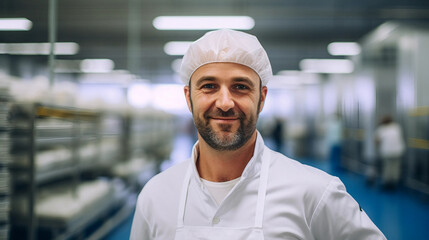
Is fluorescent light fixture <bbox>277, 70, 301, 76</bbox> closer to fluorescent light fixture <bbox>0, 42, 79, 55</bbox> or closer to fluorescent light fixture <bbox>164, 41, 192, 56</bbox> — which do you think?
fluorescent light fixture <bbox>164, 41, 192, 56</bbox>

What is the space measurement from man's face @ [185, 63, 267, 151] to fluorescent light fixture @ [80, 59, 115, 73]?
11331 mm

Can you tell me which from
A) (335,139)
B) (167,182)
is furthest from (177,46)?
(167,182)

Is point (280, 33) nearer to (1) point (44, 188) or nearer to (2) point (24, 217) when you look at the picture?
(1) point (44, 188)

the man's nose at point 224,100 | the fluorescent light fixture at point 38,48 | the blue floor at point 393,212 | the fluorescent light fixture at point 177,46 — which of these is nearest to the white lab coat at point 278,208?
the man's nose at point 224,100

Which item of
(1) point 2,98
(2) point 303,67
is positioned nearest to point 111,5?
(1) point 2,98

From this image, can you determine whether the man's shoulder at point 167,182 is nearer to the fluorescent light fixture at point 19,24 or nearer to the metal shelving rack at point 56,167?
the metal shelving rack at point 56,167

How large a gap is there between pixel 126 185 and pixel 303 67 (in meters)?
9.04

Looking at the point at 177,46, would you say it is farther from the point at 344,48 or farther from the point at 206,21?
the point at 344,48

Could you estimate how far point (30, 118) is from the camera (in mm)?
2357

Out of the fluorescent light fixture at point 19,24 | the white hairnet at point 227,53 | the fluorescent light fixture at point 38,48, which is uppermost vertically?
the fluorescent light fixture at point 38,48

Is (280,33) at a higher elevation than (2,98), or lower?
higher

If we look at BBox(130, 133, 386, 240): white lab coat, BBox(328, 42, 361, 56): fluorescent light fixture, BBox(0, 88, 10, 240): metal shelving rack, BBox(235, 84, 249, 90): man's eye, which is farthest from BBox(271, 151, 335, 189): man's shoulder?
BBox(328, 42, 361, 56): fluorescent light fixture

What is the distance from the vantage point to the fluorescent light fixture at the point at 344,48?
8691mm

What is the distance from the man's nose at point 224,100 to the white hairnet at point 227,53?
145mm
